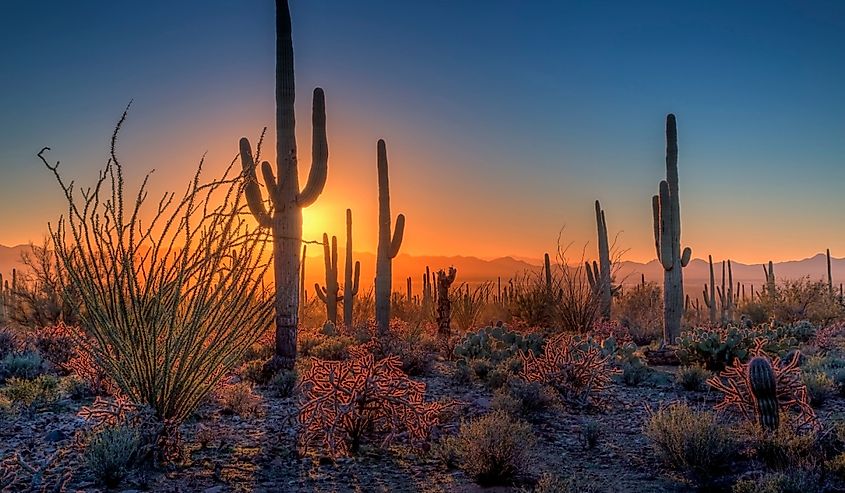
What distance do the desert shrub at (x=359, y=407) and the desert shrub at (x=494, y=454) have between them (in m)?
0.76

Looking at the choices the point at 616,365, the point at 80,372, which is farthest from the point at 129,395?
the point at 616,365

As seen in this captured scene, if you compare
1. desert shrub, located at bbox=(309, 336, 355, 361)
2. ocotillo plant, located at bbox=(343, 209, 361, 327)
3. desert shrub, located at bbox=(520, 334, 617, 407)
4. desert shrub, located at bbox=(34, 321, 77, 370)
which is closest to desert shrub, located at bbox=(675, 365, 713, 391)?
desert shrub, located at bbox=(520, 334, 617, 407)

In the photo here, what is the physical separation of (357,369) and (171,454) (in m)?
1.86

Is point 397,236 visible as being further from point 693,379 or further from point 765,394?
point 765,394

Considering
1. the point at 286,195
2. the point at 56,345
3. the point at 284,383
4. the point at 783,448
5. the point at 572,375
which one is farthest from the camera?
the point at 56,345

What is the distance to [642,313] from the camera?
78.8 ft

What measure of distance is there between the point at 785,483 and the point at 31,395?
25.7 feet

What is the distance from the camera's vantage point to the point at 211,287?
6.46 metres

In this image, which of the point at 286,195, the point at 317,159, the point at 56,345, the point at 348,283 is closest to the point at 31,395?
the point at 286,195

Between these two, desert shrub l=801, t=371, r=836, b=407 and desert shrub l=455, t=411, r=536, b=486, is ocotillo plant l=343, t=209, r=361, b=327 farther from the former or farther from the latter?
desert shrub l=455, t=411, r=536, b=486

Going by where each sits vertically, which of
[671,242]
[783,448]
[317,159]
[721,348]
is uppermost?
[317,159]

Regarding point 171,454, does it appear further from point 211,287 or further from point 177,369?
point 211,287

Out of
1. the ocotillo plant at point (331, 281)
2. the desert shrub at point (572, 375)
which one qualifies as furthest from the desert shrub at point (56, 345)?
the ocotillo plant at point (331, 281)

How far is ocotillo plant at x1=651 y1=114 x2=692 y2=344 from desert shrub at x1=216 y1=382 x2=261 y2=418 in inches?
450
